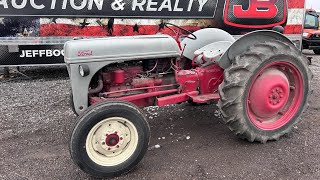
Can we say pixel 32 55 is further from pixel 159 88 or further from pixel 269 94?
pixel 269 94

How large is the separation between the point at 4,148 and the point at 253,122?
9.48ft

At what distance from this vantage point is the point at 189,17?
7.66m

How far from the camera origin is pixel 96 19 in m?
7.11

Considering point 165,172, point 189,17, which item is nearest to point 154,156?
point 165,172

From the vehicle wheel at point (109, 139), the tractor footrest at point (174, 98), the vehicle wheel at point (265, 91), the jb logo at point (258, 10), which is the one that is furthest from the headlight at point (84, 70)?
the jb logo at point (258, 10)

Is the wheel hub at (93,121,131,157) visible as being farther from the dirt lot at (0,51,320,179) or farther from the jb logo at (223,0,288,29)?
the jb logo at (223,0,288,29)

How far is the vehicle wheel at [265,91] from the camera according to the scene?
3393 mm

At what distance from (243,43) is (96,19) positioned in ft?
14.4

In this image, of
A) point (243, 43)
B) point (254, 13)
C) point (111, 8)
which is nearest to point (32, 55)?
point (111, 8)

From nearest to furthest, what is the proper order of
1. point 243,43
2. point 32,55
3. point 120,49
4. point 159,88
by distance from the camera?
point 120,49
point 243,43
point 159,88
point 32,55

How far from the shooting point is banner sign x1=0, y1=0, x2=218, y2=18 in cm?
663

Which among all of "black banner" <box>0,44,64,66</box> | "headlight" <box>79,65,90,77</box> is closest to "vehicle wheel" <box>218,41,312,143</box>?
"headlight" <box>79,65,90,77</box>

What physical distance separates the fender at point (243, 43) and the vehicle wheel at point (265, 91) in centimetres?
13

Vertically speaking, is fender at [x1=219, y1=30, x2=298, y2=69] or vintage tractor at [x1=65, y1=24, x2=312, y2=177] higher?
fender at [x1=219, y1=30, x2=298, y2=69]
